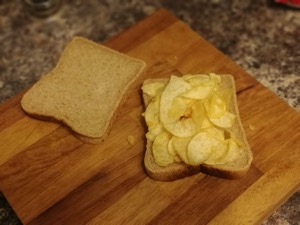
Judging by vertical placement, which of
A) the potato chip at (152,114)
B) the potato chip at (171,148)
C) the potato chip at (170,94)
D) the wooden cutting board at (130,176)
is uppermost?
the potato chip at (170,94)

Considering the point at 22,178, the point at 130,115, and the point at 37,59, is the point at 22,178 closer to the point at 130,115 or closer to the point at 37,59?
the point at 130,115

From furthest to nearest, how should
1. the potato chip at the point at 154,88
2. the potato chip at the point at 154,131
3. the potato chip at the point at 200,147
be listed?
the potato chip at the point at 154,88 < the potato chip at the point at 154,131 < the potato chip at the point at 200,147

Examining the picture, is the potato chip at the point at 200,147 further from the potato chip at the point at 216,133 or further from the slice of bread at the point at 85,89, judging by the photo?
the slice of bread at the point at 85,89

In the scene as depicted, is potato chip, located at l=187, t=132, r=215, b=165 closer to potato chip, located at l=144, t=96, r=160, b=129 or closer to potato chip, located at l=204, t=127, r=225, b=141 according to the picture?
potato chip, located at l=204, t=127, r=225, b=141

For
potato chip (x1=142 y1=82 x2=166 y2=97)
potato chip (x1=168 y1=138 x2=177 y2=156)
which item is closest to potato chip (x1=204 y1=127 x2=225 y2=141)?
potato chip (x1=168 y1=138 x2=177 y2=156)

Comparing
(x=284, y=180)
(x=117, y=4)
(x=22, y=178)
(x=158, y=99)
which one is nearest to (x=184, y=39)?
(x=158, y=99)

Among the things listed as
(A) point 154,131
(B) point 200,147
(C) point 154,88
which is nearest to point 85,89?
(C) point 154,88

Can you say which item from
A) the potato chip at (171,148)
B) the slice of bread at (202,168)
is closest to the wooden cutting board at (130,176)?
the slice of bread at (202,168)
